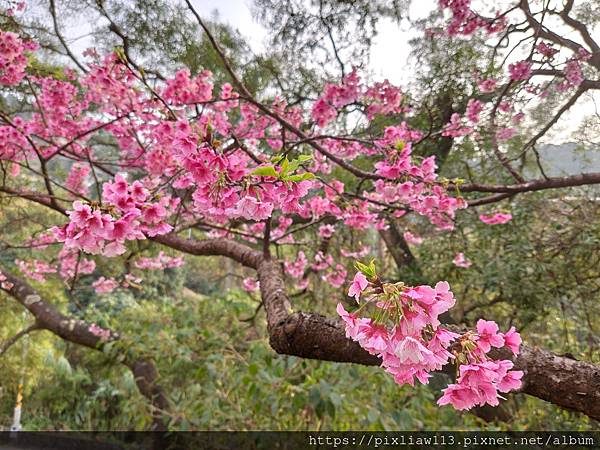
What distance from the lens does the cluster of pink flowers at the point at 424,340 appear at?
621 millimetres

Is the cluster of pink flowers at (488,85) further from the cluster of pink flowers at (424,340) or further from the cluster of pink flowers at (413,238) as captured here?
the cluster of pink flowers at (424,340)

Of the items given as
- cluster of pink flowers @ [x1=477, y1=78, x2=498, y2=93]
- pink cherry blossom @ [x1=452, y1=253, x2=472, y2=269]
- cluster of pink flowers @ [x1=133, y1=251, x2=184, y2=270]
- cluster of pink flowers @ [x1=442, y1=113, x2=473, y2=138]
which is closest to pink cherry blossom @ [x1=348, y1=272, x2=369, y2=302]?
cluster of pink flowers @ [x1=442, y1=113, x2=473, y2=138]

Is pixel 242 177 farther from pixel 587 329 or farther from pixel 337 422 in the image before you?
pixel 587 329

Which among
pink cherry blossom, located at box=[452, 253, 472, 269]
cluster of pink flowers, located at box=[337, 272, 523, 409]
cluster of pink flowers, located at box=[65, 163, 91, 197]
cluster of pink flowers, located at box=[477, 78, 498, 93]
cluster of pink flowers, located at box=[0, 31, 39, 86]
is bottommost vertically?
cluster of pink flowers, located at box=[337, 272, 523, 409]

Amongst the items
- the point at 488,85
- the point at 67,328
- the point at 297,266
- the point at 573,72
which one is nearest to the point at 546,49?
the point at 573,72

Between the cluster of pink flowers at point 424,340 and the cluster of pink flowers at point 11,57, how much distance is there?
244 centimetres

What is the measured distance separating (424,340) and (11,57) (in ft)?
8.51

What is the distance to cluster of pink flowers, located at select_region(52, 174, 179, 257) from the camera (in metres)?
0.91

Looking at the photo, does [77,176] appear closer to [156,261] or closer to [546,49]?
[156,261]

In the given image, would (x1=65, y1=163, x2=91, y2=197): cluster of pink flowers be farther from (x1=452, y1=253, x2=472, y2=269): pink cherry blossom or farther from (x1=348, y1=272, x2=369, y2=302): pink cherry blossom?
(x1=348, y1=272, x2=369, y2=302): pink cherry blossom

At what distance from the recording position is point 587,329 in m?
2.92

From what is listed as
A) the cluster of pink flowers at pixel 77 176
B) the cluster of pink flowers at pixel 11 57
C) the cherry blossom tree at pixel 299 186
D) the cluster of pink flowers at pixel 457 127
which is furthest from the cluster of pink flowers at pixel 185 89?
the cluster of pink flowers at pixel 457 127

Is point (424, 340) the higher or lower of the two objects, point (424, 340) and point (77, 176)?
the lower

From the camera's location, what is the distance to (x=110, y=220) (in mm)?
935
